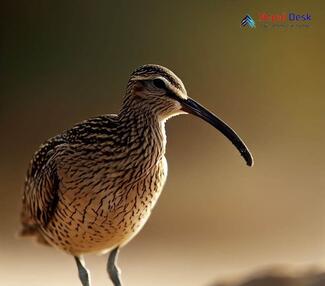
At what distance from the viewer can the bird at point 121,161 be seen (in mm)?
5297

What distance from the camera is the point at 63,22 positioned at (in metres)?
10.4

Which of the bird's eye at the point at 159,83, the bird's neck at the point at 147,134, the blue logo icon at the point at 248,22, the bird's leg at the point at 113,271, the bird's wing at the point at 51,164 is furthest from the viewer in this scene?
the blue logo icon at the point at 248,22

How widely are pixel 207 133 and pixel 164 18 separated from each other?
58.0 inches

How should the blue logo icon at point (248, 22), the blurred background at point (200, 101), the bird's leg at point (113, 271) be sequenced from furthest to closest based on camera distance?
the blurred background at point (200, 101) → the blue logo icon at point (248, 22) → the bird's leg at point (113, 271)

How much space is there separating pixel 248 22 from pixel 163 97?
4.33 metres

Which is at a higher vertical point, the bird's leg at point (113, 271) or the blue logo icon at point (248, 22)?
the blue logo icon at point (248, 22)

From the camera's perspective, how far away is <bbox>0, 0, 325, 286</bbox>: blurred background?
9414 millimetres

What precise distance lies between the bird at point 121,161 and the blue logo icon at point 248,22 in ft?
12.2

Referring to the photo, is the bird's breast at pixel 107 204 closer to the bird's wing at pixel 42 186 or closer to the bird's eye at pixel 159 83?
the bird's wing at pixel 42 186

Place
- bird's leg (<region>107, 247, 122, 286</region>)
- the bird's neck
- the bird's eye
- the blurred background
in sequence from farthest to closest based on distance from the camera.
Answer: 1. the blurred background
2. bird's leg (<region>107, 247, 122, 286</region>)
3. the bird's neck
4. the bird's eye

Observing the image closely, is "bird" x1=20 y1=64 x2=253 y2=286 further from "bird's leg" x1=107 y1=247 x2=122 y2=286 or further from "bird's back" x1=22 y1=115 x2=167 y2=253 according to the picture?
"bird's leg" x1=107 y1=247 x2=122 y2=286

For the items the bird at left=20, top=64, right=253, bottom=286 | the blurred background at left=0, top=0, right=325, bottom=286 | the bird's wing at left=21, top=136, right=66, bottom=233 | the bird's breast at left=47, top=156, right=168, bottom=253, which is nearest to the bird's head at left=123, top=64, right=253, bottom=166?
the bird at left=20, top=64, right=253, bottom=286

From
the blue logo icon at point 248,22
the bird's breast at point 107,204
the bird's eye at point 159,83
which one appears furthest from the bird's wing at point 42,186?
the blue logo icon at point 248,22

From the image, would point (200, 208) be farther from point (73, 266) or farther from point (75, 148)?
point (75, 148)
